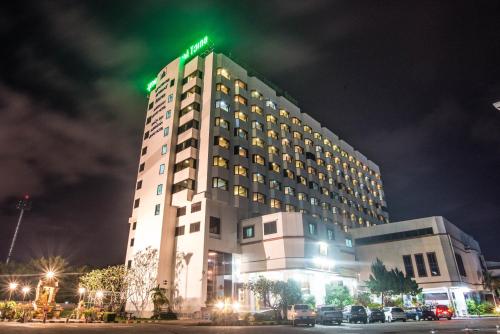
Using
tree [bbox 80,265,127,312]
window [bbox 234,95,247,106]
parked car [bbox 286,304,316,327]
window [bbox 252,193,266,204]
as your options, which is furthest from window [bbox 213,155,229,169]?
parked car [bbox 286,304,316,327]

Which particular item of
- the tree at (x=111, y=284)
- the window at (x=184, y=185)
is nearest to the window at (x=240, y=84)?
the window at (x=184, y=185)

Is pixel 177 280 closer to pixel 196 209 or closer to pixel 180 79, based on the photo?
pixel 196 209

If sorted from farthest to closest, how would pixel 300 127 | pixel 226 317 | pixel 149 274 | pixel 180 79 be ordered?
pixel 300 127, pixel 180 79, pixel 149 274, pixel 226 317

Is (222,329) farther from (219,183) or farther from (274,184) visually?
(274,184)

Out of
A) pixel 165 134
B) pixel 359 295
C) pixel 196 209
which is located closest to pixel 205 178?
pixel 196 209

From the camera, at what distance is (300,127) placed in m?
79.2

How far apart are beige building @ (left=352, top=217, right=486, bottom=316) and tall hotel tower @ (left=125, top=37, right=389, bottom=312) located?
7.29 meters

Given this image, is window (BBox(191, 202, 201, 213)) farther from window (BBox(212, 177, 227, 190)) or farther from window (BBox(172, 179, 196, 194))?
window (BBox(212, 177, 227, 190))

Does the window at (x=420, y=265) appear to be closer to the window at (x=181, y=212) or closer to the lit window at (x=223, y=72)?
the window at (x=181, y=212)

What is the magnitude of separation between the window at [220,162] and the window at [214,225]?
906 centimetres

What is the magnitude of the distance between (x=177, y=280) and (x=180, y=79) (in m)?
36.8

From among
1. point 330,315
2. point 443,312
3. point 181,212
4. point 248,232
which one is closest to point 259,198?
point 248,232

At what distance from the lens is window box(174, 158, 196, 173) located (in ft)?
180

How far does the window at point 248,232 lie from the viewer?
53.6 m
